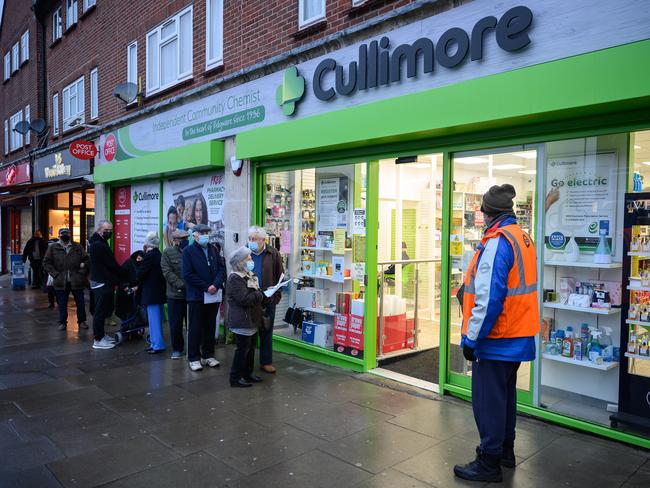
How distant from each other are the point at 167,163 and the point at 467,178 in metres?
6.03

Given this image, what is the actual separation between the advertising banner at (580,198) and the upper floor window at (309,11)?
3.83 metres

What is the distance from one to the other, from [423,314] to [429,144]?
3722 mm

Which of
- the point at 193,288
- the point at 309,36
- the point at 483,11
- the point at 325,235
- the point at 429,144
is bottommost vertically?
the point at 193,288

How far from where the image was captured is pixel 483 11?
5.02 meters

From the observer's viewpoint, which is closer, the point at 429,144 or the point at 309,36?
the point at 429,144

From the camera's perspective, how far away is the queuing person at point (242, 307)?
18.7 feet

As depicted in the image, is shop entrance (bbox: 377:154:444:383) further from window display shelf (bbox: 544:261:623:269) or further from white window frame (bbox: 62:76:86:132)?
white window frame (bbox: 62:76:86:132)

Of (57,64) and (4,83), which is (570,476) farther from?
(4,83)

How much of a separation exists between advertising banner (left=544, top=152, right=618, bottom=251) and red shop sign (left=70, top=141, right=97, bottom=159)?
11.1m

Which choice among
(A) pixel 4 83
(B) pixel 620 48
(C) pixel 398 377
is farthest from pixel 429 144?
(A) pixel 4 83

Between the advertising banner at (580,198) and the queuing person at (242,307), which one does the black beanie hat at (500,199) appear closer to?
the advertising banner at (580,198)

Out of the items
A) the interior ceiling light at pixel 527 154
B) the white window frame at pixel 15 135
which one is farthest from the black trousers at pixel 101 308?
the white window frame at pixel 15 135

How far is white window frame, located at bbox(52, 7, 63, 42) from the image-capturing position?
15.9m

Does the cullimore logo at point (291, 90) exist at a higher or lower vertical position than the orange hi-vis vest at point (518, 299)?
higher
